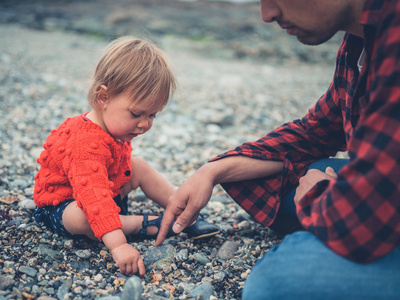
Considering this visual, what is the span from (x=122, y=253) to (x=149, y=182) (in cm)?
80

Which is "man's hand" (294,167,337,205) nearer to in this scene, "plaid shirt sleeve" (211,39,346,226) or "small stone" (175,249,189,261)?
"plaid shirt sleeve" (211,39,346,226)

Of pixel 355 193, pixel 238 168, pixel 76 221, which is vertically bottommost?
pixel 76 221

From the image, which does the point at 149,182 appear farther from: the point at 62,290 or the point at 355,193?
the point at 355,193

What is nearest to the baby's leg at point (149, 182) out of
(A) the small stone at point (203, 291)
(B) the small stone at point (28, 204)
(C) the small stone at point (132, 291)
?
(B) the small stone at point (28, 204)

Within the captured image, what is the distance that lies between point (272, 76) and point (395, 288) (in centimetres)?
855

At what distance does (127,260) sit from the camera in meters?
1.88

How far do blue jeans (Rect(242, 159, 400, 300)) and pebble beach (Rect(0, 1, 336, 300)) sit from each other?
565 millimetres

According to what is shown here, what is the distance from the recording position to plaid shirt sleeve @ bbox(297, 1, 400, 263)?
4.06 ft

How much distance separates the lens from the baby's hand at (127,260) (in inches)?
73.8

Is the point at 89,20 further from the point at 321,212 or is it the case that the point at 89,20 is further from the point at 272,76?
the point at 321,212

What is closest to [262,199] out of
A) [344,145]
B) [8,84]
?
[344,145]

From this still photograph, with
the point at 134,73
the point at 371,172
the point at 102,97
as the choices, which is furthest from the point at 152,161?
the point at 371,172

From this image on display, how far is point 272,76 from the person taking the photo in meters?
9.42

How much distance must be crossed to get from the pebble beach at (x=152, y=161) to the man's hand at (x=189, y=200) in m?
0.23
